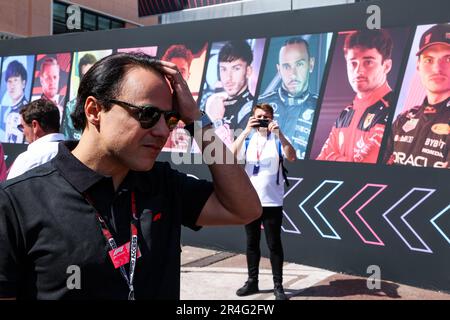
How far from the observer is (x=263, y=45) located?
6879 millimetres

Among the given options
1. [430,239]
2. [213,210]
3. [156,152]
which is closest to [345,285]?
[430,239]

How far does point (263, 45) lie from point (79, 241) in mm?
5730

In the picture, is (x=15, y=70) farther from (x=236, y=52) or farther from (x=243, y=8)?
(x=236, y=52)

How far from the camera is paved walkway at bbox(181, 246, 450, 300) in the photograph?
5172 mm

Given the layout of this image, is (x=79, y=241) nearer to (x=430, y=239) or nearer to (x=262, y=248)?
(x=430, y=239)

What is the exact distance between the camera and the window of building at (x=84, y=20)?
67.6ft

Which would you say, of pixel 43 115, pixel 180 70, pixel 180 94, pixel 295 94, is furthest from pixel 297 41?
pixel 180 94

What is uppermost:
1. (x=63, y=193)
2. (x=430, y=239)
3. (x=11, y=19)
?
(x=11, y=19)

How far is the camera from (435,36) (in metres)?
5.50

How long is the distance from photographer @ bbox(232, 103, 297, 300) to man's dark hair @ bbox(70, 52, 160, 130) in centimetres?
320

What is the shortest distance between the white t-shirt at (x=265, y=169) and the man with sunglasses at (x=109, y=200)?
306cm

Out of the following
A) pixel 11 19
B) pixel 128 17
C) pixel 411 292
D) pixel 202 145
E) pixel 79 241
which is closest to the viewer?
pixel 79 241

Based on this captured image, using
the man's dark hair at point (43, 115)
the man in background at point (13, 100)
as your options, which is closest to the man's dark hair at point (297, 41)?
the man's dark hair at point (43, 115)

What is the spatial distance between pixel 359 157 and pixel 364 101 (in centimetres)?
71
